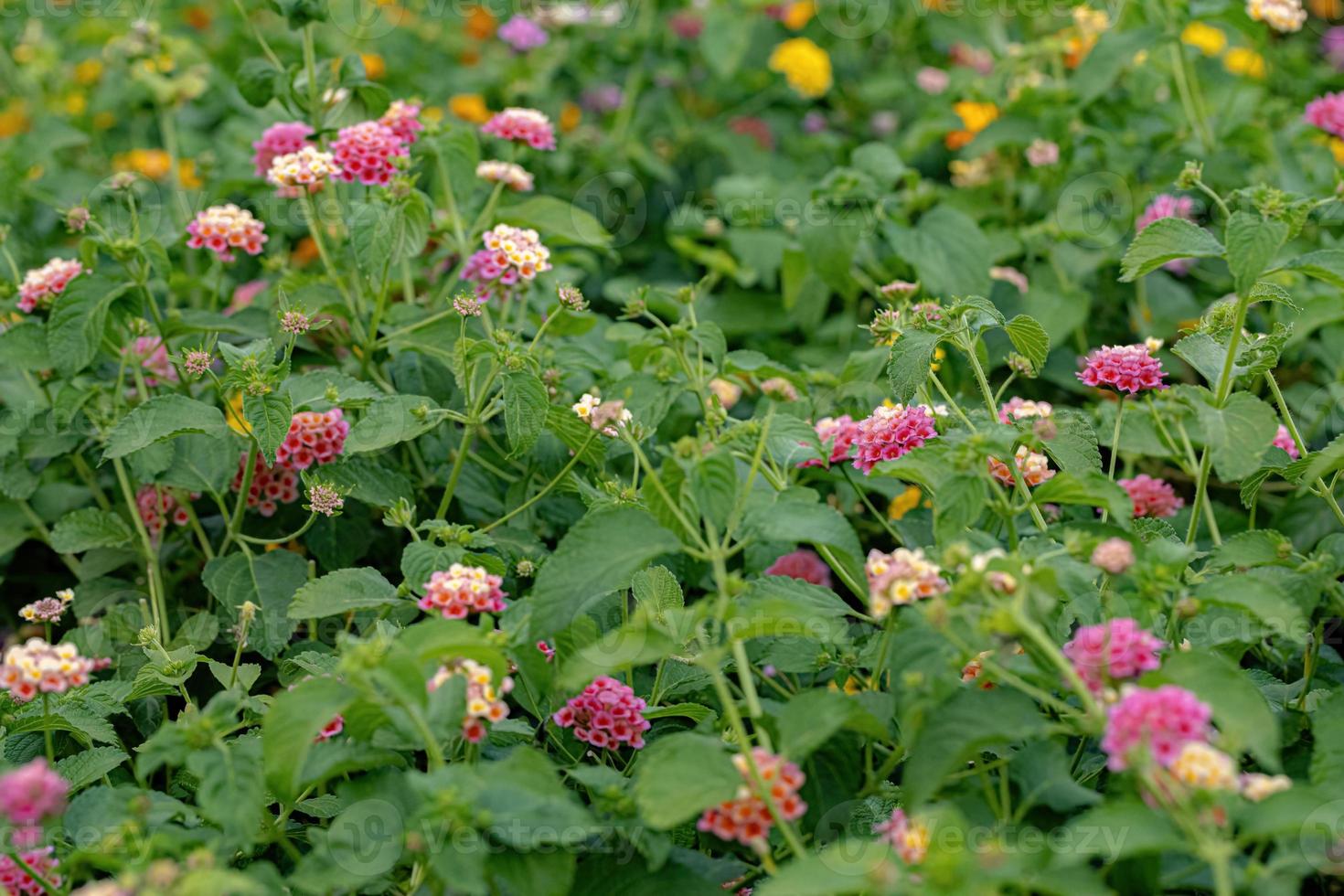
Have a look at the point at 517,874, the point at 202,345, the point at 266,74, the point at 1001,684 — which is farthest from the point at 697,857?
the point at 266,74

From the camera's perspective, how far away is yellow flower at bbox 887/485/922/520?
2041 millimetres

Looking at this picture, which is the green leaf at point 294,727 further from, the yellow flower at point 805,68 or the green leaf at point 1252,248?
the yellow flower at point 805,68

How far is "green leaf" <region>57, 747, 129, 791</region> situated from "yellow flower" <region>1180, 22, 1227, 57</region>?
284 centimetres

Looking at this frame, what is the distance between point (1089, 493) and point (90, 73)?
2984 millimetres

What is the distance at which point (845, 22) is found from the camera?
11.0 ft

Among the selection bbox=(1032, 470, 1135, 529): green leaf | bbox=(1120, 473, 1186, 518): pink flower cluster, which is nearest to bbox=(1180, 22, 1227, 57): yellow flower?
bbox=(1120, 473, 1186, 518): pink flower cluster

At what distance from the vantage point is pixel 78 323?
1839 mm

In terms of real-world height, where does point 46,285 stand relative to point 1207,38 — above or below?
below

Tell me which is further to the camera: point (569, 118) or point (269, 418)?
point (569, 118)

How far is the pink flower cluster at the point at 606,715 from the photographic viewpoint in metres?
1.42

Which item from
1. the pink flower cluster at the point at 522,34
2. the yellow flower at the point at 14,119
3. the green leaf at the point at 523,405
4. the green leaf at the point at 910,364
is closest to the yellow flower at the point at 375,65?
the pink flower cluster at the point at 522,34

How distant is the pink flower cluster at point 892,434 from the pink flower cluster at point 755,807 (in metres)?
0.43

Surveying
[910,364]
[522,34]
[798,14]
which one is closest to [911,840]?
[910,364]

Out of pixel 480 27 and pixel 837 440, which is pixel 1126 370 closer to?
pixel 837 440
